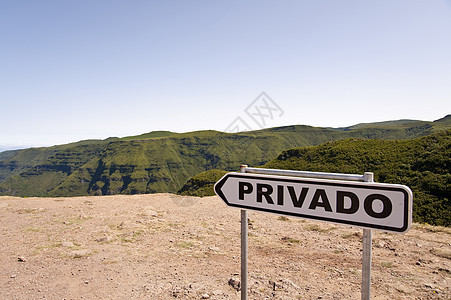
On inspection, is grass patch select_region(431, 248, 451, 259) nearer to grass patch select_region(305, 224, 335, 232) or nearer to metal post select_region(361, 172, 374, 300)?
grass patch select_region(305, 224, 335, 232)

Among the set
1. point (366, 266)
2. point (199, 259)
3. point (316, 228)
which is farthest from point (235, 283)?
point (316, 228)

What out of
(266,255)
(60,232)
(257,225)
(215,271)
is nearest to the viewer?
(215,271)

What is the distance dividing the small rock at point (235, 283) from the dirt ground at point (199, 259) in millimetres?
23

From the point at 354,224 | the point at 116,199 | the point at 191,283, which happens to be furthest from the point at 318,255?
the point at 116,199

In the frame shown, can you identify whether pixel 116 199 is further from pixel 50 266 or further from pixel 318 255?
pixel 318 255

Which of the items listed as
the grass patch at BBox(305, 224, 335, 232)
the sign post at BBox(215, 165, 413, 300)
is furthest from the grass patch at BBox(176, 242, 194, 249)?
the sign post at BBox(215, 165, 413, 300)

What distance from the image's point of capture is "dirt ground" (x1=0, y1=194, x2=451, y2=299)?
16.9 ft

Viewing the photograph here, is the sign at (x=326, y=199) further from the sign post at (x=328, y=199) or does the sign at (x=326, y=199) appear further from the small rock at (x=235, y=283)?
the small rock at (x=235, y=283)

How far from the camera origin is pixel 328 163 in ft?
123

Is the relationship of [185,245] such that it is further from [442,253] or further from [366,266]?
[442,253]

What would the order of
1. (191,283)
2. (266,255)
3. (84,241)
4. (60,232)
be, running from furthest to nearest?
1. (60,232)
2. (84,241)
3. (266,255)
4. (191,283)

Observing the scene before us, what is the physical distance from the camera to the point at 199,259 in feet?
21.9

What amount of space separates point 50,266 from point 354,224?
753 cm

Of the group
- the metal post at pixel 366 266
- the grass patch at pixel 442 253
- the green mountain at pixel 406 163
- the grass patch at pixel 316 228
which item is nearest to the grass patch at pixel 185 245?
the grass patch at pixel 316 228
